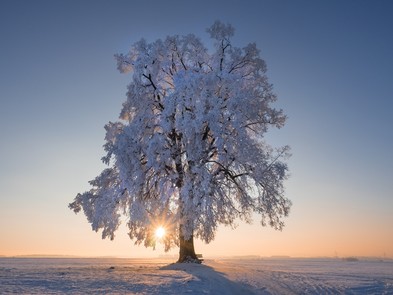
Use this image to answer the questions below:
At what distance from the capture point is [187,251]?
2598 centimetres

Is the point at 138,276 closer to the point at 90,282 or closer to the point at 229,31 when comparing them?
the point at 90,282

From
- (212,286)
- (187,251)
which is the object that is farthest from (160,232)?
(212,286)

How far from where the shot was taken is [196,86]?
24469 mm

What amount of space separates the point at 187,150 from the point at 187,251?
6470 millimetres

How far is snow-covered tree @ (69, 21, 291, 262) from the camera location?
79.2 feet

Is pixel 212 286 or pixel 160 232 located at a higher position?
pixel 160 232

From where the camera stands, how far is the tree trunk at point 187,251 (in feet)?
84.4

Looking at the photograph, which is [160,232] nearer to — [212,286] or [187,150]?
[187,150]

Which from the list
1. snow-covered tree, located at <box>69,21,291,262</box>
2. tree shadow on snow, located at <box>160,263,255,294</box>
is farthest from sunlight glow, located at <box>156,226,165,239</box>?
tree shadow on snow, located at <box>160,263,255,294</box>

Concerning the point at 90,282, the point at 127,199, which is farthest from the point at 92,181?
the point at 90,282

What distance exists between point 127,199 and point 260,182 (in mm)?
8334

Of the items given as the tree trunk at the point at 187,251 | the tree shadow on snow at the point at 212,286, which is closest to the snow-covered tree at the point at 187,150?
the tree trunk at the point at 187,251

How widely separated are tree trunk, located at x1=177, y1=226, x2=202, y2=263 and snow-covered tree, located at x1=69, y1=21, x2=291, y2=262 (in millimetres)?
63

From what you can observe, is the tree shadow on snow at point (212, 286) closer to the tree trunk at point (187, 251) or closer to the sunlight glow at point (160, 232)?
the tree trunk at point (187, 251)
